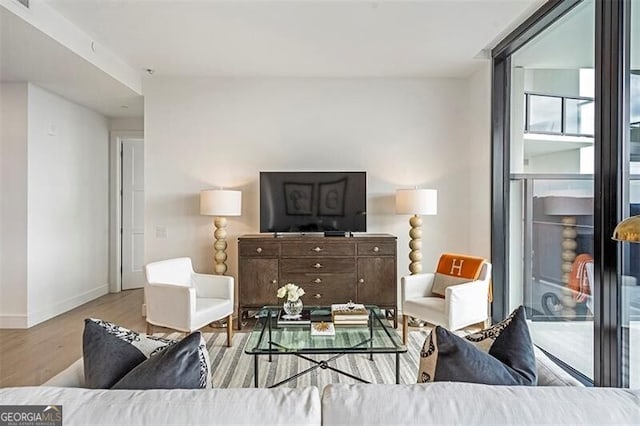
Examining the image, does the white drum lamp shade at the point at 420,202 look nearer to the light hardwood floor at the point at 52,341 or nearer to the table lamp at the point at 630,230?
the light hardwood floor at the point at 52,341

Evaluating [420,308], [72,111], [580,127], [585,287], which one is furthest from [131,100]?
[585,287]

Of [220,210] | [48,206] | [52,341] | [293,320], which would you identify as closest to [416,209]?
[293,320]

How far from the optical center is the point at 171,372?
1144 mm

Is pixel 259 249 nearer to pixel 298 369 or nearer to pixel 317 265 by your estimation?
pixel 317 265

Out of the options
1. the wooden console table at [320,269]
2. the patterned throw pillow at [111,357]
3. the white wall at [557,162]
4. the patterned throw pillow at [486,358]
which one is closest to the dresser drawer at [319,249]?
the wooden console table at [320,269]

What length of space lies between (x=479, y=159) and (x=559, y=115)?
1.22 meters

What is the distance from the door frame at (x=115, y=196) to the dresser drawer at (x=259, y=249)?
9.21 feet

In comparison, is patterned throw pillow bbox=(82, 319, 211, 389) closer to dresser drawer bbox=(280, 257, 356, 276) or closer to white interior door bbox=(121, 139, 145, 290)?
dresser drawer bbox=(280, 257, 356, 276)

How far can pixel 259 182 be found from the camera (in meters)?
4.47

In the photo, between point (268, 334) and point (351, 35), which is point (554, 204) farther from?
point (268, 334)

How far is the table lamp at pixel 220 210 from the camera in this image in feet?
13.7

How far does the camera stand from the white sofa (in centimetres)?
94

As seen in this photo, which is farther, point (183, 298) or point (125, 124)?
point (125, 124)

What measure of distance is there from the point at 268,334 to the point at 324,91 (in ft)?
9.81
